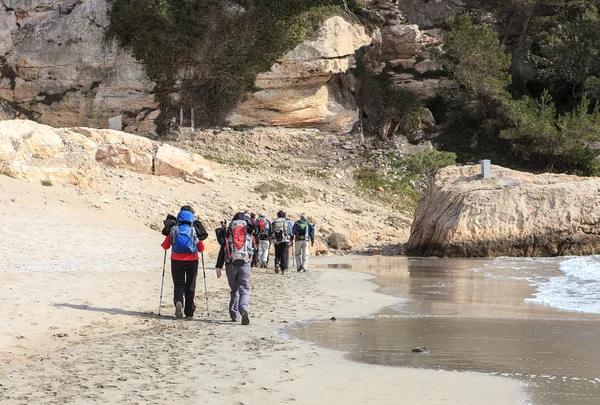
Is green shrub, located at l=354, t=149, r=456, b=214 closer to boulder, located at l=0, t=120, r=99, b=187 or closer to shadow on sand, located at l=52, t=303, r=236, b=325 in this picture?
boulder, located at l=0, t=120, r=99, b=187

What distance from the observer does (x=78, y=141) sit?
26172mm

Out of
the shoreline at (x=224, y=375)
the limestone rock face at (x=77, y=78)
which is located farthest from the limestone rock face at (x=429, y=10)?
the shoreline at (x=224, y=375)

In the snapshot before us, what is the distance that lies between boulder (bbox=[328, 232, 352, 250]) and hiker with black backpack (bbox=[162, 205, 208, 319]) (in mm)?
15821

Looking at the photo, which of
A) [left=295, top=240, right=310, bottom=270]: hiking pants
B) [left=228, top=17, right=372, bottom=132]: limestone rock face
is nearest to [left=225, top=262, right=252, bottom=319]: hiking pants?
[left=295, top=240, right=310, bottom=270]: hiking pants

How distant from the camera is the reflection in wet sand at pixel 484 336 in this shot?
6703 millimetres

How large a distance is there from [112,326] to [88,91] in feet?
95.6

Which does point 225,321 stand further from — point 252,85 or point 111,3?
point 111,3

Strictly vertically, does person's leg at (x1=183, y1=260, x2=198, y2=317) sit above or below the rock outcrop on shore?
below

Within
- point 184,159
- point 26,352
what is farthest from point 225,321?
point 184,159

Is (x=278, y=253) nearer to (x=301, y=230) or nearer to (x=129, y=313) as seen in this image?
(x=301, y=230)

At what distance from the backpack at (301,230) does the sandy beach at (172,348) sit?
8.05 ft

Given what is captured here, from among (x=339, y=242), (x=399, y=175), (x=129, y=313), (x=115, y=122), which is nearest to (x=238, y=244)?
(x=129, y=313)

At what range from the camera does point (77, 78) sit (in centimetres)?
3706

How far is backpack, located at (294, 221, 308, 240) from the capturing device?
18891 mm
